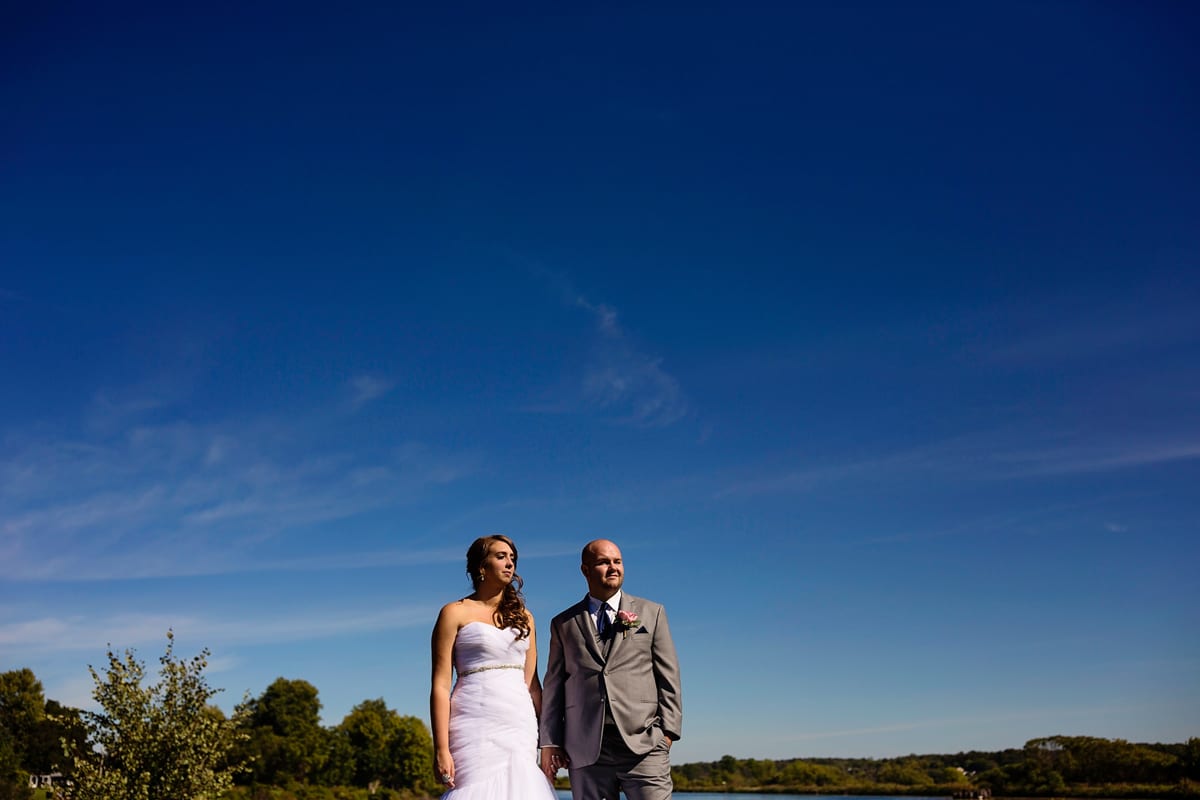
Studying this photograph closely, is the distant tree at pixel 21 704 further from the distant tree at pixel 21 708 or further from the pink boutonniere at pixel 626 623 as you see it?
the pink boutonniere at pixel 626 623

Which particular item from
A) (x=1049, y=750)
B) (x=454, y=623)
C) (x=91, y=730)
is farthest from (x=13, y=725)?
(x=1049, y=750)

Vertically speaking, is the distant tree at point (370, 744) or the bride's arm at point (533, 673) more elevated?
the bride's arm at point (533, 673)

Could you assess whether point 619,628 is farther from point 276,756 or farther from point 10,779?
point 276,756

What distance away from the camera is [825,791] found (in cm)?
14025

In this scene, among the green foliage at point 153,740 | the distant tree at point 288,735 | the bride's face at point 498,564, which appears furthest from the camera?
the distant tree at point 288,735

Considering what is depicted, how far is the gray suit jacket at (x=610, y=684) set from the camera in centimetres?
683

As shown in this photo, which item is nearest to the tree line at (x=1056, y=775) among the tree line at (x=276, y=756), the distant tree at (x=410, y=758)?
the tree line at (x=276, y=756)

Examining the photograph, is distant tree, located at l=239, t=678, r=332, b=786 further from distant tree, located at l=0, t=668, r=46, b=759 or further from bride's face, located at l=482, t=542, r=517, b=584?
bride's face, located at l=482, t=542, r=517, b=584

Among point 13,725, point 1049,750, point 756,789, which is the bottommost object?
point 756,789

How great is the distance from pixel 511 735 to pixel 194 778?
21.3 m

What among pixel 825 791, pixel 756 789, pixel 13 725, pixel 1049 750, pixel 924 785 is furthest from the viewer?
pixel 756 789

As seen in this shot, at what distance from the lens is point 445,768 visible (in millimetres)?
6656

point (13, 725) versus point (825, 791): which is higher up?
point (13, 725)

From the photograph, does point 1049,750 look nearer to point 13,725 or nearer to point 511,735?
point 13,725
